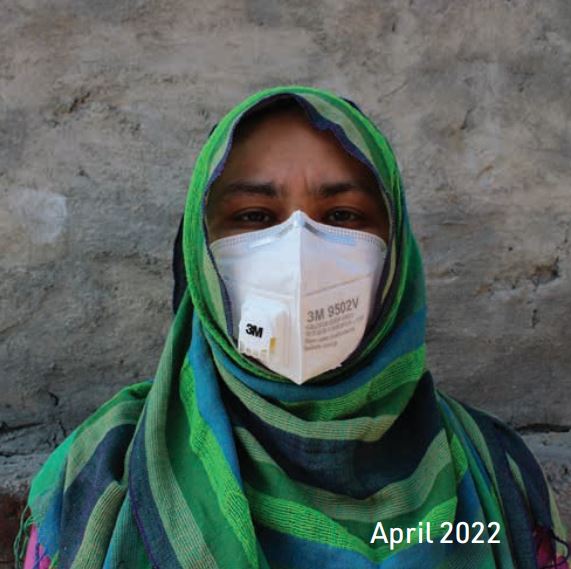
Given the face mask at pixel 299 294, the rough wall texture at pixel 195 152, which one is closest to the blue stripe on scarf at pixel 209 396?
the face mask at pixel 299 294

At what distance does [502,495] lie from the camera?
4.66ft

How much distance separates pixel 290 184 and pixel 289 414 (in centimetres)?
37

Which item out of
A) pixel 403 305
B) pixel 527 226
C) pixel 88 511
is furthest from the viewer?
pixel 527 226

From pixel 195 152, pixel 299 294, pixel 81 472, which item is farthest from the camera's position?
pixel 195 152

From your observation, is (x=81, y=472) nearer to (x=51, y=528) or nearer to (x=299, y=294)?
(x=51, y=528)

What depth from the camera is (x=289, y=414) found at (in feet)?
4.15

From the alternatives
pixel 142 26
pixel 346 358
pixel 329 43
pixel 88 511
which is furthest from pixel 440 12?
pixel 88 511

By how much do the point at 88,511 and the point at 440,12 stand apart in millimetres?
1484

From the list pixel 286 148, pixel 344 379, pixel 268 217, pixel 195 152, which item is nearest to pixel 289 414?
pixel 344 379

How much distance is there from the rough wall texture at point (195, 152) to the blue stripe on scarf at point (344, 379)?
2.39ft

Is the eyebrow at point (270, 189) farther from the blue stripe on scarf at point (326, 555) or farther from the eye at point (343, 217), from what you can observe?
the blue stripe on scarf at point (326, 555)

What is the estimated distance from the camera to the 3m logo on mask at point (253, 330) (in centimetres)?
121

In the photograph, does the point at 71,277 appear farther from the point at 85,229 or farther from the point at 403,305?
the point at 403,305

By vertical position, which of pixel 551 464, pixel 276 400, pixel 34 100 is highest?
pixel 34 100
